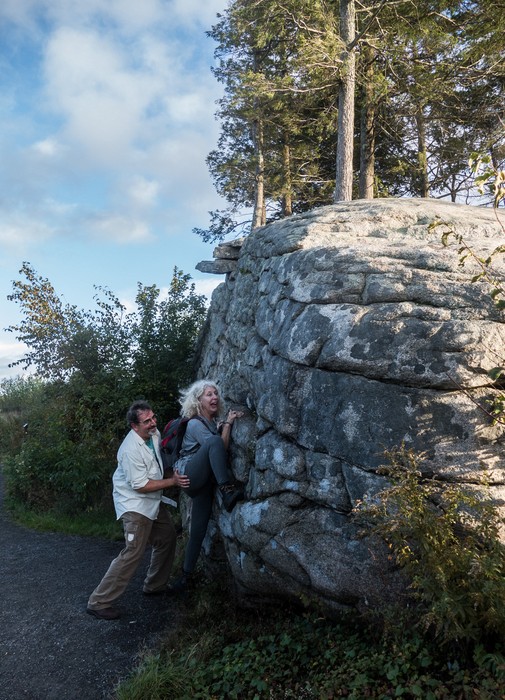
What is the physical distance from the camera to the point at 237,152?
69.1 feet

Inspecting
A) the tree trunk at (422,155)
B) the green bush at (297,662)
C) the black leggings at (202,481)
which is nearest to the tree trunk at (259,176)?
the tree trunk at (422,155)

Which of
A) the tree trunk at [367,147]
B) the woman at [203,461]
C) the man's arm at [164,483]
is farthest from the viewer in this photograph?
the tree trunk at [367,147]

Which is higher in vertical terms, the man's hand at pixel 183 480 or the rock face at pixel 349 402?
the rock face at pixel 349 402

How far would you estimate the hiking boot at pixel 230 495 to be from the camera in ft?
18.9

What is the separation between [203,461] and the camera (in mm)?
6094

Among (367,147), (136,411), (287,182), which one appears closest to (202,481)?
(136,411)

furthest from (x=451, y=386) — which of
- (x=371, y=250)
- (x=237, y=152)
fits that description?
(x=237, y=152)

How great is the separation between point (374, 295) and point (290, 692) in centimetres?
322

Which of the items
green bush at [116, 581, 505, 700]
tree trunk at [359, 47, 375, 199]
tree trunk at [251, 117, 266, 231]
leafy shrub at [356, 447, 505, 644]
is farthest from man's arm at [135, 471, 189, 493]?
tree trunk at [251, 117, 266, 231]

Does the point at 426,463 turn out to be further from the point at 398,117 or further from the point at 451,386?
the point at 398,117

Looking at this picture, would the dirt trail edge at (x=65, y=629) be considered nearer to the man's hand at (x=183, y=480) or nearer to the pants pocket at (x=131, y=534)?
the pants pocket at (x=131, y=534)

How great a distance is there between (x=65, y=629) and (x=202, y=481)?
1.98 m

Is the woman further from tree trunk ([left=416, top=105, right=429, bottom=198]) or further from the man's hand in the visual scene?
tree trunk ([left=416, top=105, right=429, bottom=198])

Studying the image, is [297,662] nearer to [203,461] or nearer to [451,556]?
[451,556]
